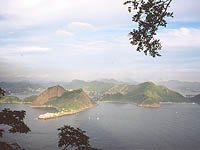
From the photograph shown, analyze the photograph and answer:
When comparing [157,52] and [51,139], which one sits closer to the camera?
[157,52]

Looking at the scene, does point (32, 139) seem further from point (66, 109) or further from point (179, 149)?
point (66, 109)

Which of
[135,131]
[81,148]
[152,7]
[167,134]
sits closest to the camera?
[152,7]

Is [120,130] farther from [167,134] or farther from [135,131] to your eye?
[167,134]

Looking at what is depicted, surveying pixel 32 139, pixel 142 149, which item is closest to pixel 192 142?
pixel 142 149

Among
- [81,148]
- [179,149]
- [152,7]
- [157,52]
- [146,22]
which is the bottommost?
[179,149]

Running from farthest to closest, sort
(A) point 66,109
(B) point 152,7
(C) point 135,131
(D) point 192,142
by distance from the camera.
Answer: (A) point 66,109 → (C) point 135,131 → (D) point 192,142 → (B) point 152,7

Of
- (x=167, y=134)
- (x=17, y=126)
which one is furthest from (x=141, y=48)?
(x=167, y=134)

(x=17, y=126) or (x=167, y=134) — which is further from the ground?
(x=17, y=126)

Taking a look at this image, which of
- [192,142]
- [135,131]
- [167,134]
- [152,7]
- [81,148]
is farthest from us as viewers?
[135,131]

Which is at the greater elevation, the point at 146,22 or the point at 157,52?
the point at 146,22
